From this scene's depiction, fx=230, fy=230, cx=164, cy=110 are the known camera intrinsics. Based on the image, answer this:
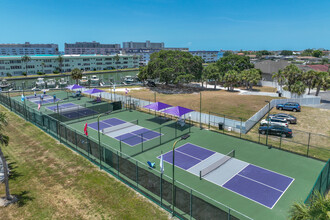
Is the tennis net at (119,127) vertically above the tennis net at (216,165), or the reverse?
the tennis net at (119,127)

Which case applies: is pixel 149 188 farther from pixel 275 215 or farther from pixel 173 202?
pixel 275 215

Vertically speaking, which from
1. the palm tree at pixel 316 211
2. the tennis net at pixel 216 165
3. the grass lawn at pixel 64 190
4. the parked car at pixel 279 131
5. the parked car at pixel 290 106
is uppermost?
the palm tree at pixel 316 211

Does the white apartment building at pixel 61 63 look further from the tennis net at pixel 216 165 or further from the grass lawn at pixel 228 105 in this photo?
the tennis net at pixel 216 165

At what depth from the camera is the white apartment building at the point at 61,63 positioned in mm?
95375

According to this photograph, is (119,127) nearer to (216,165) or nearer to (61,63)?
(216,165)

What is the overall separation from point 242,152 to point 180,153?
6.42m

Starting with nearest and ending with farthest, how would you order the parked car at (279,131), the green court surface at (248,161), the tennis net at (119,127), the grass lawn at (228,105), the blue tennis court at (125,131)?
the green court surface at (248,161) < the blue tennis court at (125,131) < the parked car at (279,131) < the tennis net at (119,127) < the grass lawn at (228,105)

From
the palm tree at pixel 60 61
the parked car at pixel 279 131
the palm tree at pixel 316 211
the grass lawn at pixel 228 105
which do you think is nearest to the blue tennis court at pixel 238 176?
the palm tree at pixel 316 211

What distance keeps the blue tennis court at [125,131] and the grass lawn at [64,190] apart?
231 inches

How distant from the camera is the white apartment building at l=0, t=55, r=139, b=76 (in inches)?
3755

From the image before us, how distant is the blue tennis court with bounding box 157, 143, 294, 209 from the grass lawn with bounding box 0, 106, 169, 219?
19.2ft

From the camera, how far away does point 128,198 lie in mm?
16578

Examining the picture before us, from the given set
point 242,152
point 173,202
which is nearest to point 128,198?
point 173,202

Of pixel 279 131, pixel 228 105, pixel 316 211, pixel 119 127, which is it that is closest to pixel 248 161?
pixel 279 131
